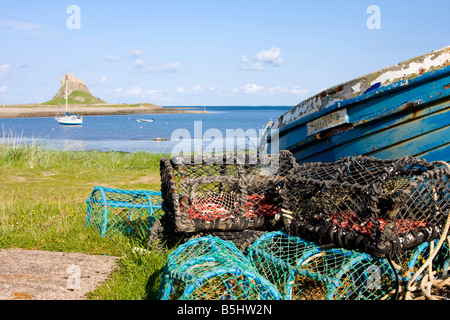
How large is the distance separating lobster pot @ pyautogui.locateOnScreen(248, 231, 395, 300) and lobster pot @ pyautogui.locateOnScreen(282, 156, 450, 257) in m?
0.09

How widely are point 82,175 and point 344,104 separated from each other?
6.50 metres

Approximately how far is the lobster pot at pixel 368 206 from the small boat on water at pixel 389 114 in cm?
134

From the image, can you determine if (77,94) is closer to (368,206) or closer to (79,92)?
(79,92)

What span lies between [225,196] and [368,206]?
1.43 m

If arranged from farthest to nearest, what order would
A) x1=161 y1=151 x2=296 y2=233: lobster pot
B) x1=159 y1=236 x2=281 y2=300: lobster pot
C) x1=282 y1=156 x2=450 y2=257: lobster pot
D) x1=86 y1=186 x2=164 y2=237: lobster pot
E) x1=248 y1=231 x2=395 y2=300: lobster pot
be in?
x1=86 y1=186 x2=164 y2=237: lobster pot → x1=161 y1=151 x2=296 y2=233: lobster pot → x1=282 y1=156 x2=450 y2=257: lobster pot → x1=248 y1=231 x2=395 y2=300: lobster pot → x1=159 y1=236 x2=281 y2=300: lobster pot

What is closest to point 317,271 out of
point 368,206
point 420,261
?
point 368,206

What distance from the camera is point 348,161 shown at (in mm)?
3574

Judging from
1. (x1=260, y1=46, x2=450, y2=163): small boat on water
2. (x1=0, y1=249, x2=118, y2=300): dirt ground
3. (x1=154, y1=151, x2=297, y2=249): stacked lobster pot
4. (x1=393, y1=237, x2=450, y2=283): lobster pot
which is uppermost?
(x1=260, y1=46, x2=450, y2=163): small boat on water

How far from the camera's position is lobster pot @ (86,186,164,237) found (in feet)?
14.3

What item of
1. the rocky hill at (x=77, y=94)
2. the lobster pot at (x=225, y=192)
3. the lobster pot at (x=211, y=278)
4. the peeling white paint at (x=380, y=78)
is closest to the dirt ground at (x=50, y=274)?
the lobster pot at (x=225, y=192)

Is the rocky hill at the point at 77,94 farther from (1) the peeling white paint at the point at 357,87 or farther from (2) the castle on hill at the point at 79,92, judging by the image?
(1) the peeling white paint at the point at 357,87

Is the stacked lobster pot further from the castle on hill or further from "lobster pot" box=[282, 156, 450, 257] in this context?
the castle on hill

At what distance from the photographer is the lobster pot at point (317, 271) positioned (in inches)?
104

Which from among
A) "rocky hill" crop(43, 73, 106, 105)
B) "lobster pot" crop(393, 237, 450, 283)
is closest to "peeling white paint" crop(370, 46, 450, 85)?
"lobster pot" crop(393, 237, 450, 283)
